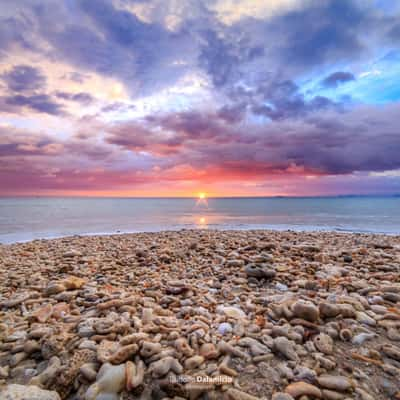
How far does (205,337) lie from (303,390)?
94 cm

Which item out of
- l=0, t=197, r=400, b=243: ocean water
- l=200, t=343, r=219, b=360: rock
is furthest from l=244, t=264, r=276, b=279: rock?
l=0, t=197, r=400, b=243: ocean water

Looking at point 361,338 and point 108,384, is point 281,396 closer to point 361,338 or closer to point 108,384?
point 361,338

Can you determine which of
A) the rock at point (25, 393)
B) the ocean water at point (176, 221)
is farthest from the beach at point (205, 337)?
the ocean water at point (176, 221)

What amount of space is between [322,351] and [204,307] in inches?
58.6

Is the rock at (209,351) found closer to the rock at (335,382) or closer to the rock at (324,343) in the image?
the rock at (335,382)

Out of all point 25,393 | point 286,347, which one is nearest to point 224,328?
point 286,347

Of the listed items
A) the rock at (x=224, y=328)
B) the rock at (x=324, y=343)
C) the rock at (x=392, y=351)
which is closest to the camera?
the rock at (x=392, y=351)

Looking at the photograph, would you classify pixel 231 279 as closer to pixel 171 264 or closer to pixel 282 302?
pixel 282 302

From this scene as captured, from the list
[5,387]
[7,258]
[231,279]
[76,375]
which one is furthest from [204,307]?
[7,258]

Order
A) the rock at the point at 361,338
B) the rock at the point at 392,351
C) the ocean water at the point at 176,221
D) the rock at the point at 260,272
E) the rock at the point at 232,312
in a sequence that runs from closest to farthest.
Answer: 1. the rock at the point at 392,351
2. the rock at the point at 361,338
3. the rock at the point at 232,312
4. the rock at the point at 260,272
5. the ocean water at the point at 176,221

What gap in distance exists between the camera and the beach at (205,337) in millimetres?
1750

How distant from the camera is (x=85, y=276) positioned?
15.5ft

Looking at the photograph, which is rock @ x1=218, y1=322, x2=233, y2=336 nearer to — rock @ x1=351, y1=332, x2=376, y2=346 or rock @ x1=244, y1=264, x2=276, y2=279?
rock @ x1=351, y1=332, x2=376, y2=346

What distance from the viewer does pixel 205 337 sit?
2.33 meters
